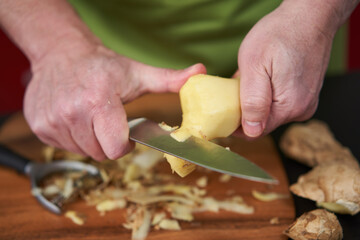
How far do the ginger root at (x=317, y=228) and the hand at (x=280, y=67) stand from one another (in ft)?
0.79

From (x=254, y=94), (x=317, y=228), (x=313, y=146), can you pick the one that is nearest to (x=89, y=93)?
(x=254, y=94)

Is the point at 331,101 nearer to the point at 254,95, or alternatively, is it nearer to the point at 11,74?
the point at 254,95

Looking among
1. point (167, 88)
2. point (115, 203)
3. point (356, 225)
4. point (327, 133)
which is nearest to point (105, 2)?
point (167, 88)

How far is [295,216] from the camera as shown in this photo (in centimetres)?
110

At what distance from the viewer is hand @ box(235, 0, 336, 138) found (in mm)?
917

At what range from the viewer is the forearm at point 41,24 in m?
1.11

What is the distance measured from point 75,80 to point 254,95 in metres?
0.46

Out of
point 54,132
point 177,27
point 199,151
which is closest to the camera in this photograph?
point 199,151

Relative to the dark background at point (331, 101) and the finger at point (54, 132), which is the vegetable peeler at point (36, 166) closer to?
the finger at point (54, 132)

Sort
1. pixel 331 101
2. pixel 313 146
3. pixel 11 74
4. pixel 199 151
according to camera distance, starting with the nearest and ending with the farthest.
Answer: pixel 199 151, pixel 313 146, pixel 331 101, pixel 11 74

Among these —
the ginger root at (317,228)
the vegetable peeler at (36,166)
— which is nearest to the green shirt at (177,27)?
the vegetable peeler at (36,166)

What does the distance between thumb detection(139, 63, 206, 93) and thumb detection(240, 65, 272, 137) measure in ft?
0.40

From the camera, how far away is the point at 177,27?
148 centimetres

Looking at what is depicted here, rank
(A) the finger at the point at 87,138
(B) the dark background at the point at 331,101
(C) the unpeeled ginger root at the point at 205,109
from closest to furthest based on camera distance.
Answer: (C) the unpeeled ginger root at the point at 205,109 → (A) the finger at the point at 87,138 → (B) the dark background at the point at 331,101
